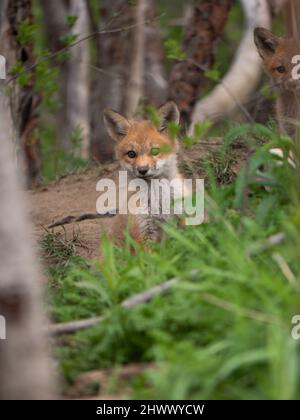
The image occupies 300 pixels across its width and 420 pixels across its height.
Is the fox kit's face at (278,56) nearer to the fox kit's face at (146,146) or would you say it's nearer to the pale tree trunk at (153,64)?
the fox kit's face at (146,146)

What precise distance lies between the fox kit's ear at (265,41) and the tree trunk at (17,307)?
A: 5.43 m

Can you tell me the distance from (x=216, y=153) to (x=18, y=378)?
15.9 ft

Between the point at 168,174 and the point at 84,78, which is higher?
the point at 84,78

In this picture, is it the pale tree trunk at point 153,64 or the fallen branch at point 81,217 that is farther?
the pale tree trunk at point 153,64

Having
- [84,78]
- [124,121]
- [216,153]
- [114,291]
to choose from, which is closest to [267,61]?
[216,153]

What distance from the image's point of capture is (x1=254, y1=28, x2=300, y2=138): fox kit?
7.79m

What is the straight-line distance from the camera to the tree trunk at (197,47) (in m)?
11.0

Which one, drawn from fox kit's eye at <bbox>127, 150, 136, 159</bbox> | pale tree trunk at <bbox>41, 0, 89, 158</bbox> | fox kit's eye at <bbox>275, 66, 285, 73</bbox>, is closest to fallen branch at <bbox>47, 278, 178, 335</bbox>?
fox kit's eye at <bbox>127, 150, 136, 159</bbox>

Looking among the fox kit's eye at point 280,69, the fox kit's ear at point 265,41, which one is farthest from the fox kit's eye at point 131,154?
the fox kit's ear at point 265,41

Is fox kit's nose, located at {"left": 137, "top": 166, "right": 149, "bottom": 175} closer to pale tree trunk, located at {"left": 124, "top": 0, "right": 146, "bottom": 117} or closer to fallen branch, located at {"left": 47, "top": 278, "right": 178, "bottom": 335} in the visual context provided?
fallen branch, located at {"left": 47, "top": 278, "right": 178, "bottom": 335}

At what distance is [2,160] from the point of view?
340 centimetres

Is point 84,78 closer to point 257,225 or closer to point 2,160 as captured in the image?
point 257,225

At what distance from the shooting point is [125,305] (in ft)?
15.1
